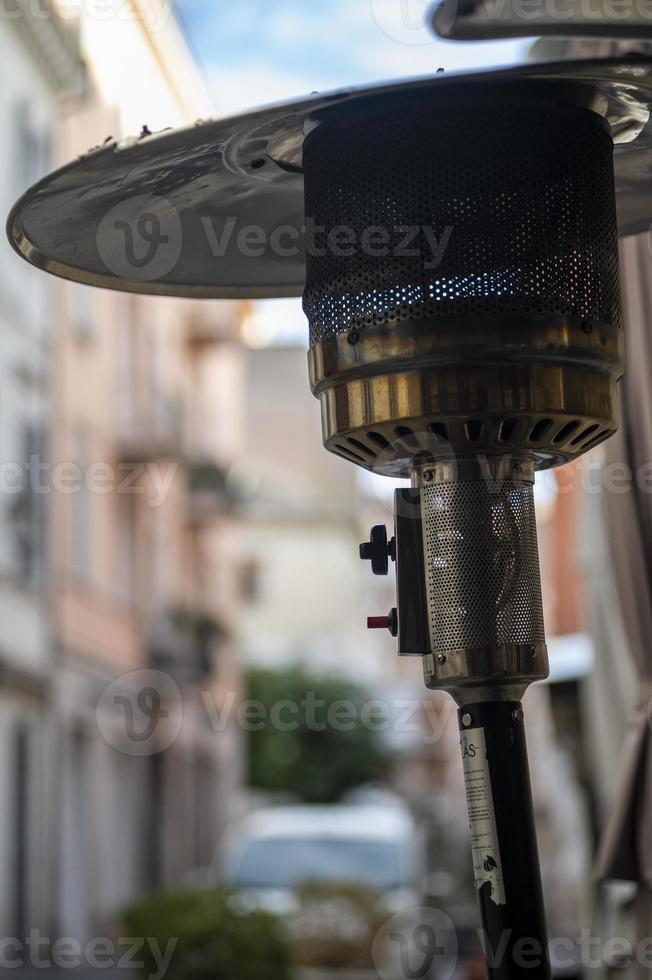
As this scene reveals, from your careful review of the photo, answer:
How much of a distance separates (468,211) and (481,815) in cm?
76

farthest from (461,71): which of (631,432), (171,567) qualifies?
(171,567)

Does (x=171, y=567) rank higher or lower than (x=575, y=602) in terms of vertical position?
higher

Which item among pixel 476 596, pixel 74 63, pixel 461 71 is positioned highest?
pixel 74 63

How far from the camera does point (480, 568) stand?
6.49ft

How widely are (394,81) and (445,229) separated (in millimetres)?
210

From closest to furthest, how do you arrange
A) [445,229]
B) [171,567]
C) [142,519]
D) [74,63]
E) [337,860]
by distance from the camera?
[445,229], [337,860], [74,63], [142,519], [171,567]

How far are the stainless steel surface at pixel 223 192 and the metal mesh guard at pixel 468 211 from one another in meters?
0.03

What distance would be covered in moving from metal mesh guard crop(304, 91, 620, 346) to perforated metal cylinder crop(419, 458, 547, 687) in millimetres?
Answer: 229

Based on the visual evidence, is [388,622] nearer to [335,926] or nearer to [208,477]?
[335,926]

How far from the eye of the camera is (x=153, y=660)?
24.1 metres

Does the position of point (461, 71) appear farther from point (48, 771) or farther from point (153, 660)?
point (153, 660)
